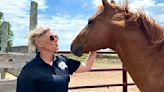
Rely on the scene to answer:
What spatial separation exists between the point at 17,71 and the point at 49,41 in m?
2.45

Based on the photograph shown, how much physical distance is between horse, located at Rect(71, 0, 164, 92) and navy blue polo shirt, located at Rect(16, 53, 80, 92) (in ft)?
2.03

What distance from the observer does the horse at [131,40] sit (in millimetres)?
3836

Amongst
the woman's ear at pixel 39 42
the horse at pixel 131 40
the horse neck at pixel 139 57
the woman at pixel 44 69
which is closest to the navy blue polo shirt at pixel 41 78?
the woman at pixel 44 69

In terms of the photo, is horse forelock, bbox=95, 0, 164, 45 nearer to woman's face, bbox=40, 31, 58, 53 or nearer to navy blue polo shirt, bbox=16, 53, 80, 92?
woman's face, bbox=40, 31, 58, 53

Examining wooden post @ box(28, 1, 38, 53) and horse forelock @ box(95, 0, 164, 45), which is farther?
wooden post @ box(28, 1, 38, 53)

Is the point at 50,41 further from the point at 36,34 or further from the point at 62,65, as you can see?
the point at 62,65

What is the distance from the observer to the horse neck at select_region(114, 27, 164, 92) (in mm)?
3842

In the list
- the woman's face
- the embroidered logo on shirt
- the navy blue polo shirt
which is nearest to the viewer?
the navy blue polo shirt

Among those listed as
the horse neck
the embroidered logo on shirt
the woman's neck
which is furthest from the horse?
the woman's neck

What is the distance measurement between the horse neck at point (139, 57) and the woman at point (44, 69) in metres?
0.68

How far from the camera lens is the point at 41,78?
346 cm

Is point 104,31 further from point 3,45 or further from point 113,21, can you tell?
point 3,45

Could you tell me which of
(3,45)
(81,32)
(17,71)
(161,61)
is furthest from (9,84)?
(161,61)

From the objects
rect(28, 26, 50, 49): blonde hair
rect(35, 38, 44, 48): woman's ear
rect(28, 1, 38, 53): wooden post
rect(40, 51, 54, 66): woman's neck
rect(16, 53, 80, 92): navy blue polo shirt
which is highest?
rect(28, 1, 38, 53): wooden post
